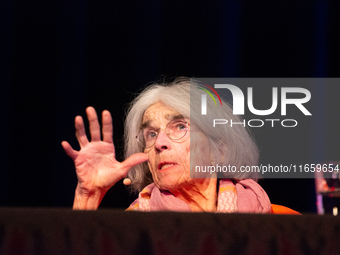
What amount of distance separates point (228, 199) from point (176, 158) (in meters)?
0.24

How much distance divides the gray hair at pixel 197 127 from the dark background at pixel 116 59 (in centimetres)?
46

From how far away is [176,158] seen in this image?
144 centimetres

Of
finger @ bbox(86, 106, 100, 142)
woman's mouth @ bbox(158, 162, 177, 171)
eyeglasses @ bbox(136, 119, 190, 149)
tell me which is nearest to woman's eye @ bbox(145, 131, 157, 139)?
eyeglasses @ bbox(136, 119, 190, 149)

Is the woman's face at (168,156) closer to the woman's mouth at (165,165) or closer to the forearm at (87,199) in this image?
the woman's mouth at (165,165)

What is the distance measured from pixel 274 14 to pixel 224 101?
861mm

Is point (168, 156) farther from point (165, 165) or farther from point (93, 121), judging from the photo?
point (93, 121)

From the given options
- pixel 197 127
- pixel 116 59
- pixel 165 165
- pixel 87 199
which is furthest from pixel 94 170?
pixel 116 59

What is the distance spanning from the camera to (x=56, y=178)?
241cm

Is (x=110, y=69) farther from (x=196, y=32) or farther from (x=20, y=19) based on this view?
(x=20, y=19)

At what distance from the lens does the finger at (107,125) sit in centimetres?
125

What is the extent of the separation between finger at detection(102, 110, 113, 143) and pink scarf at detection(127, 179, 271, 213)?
0.91ft

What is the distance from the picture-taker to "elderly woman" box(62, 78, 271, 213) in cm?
135

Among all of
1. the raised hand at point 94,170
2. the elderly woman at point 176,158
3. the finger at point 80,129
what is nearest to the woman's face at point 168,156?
the elderly woman at point 176,158

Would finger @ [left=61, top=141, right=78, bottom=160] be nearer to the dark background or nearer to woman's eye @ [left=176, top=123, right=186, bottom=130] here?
woman's eye @ [left=176, top=123, right=186, bottom=130]
